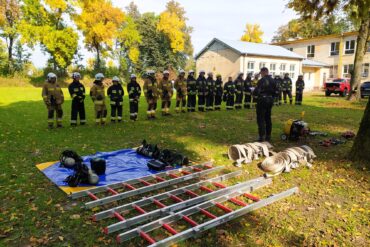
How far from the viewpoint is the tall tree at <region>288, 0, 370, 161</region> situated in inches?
276

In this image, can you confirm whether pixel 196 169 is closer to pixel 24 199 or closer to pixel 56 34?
pixel 24 199

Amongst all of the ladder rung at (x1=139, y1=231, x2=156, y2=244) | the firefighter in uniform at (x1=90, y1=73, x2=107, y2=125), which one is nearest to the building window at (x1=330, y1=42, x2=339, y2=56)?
the firefighter in uniform at (x1=90, y1=73, x2=107, y2=125)

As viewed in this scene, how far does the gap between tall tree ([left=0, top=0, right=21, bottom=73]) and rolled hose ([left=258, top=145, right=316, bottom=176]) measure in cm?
3862

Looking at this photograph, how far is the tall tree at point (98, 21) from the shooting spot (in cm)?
3734

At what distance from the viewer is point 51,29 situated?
35.7 meters

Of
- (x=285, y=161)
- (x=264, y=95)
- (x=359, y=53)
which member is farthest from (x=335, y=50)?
(x=285, y=161)

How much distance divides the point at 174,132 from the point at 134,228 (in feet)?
21.4

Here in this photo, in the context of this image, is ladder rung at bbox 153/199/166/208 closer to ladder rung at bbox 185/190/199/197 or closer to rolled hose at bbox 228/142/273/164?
ladder rung at bbox 185/190/199/197

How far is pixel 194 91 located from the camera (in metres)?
15.1

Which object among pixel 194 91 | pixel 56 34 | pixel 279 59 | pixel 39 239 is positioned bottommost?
pixel 39 239

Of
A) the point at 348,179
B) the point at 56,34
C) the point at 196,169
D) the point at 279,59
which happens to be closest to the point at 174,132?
the point at 196,169

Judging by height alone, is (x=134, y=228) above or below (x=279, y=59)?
below

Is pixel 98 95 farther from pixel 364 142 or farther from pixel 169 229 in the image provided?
pixel 364 142

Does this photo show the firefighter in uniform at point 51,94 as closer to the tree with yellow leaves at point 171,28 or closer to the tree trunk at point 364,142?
the tree trunk at point 364,142
